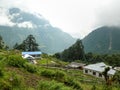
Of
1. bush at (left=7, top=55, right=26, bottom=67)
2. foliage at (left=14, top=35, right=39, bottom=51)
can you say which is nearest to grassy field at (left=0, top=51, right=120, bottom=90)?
bush at (left=7, top=55, right=26, bottom=67)

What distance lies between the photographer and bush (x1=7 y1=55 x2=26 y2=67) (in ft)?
44.5

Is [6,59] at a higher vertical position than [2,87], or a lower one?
higher

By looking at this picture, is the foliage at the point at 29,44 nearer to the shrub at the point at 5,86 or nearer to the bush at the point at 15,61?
the bush at the point at 15,61

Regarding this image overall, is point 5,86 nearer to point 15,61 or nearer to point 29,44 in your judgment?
point 15,61

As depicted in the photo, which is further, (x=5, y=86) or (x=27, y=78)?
(x=27, y=78)

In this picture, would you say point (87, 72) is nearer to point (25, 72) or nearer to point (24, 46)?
point (24, 46)

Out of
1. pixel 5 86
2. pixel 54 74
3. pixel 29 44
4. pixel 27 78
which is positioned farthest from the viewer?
pixel 29 44

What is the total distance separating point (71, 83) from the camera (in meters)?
13.0

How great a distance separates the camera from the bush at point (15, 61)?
13.6 metres

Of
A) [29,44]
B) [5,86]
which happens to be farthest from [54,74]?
[29,44]

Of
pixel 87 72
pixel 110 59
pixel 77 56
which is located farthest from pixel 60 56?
pixel 87 72

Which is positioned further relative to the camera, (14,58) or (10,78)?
(14,58)

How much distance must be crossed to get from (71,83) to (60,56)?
9968cm

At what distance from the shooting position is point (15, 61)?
13.8m
